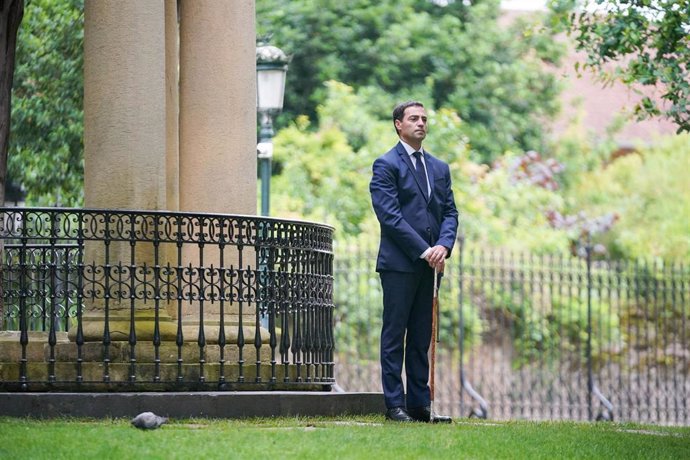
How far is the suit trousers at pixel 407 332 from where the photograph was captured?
1105 cm

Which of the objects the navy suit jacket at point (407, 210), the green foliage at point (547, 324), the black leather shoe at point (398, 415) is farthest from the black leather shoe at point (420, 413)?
the green foliage at point (547, 324)

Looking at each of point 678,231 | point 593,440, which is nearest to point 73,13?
point 593,440

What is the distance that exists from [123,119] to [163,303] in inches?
61.3

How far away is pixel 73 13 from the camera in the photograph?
22.5 m

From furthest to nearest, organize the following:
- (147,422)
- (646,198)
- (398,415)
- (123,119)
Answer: (646,198) < (123,119) < (398,415) < (147,422)

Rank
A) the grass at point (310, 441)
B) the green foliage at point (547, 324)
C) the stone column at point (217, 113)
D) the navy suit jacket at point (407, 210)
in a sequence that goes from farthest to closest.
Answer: the green foliage at point (547, 324) < the stone column at point (217, 113) < the navy suit jacket at point (407, 210) < the grass at point (310, 441)

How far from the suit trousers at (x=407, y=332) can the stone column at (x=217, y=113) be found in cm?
226

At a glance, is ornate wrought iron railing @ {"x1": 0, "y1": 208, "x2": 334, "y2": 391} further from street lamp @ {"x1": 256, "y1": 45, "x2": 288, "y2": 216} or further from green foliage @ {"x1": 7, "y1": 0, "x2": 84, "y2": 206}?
green foliage @ {"x1": 7, "y1": 0, "x2": 84, "y2": 206}

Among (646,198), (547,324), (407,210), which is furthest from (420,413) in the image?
(646,198)

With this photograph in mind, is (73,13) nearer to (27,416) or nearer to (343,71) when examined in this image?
(27,416)

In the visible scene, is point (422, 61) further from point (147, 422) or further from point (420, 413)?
point (147, 422)

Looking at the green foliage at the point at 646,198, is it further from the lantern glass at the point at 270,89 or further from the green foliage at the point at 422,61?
the lantern glass at the point at 270,89

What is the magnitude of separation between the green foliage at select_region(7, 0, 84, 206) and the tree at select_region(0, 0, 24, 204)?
377 inches

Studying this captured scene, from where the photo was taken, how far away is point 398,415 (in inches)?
437
